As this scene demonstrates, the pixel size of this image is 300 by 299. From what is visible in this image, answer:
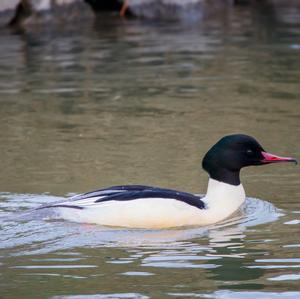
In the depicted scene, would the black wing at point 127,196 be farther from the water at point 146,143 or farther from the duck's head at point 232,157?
the duck's head at point 232,157

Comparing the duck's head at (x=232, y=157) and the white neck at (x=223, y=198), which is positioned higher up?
the duck's head at (x=232, y=157)

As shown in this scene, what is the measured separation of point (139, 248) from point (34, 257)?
33.0 inches

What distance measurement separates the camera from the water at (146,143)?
868 centimetres

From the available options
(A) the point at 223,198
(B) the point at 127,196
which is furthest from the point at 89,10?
(B) the point at 127,196

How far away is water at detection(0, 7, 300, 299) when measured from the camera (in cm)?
868

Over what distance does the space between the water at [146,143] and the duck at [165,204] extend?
0.10 m

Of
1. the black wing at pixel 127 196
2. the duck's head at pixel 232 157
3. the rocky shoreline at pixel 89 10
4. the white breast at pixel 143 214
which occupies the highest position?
Answer: the duck's head at pixel 232 157

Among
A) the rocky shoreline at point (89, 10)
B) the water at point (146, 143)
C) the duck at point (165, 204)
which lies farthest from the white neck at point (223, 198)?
the rocky shoreline at point (89, 10)

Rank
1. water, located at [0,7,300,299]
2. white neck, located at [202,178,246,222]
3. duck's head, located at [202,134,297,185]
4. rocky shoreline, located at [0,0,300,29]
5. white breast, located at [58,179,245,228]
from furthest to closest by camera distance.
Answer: rocky shoreline, located at [0,0,300,29] → duck's head, located at [202,134,297,185] → white neck, located at [202,178,246,222] → white breast, located at [58,179,245,228] → water, located at [0,7,300,299]

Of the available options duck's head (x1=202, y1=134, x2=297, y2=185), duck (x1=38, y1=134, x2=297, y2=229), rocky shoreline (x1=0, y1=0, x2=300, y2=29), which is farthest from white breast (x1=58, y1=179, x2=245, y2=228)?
rocky shoreline (x1=0, y1=0, x2=300, y2=29)

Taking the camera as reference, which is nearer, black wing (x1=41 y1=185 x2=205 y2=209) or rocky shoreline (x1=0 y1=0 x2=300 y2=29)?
black wing (x1=41 y1=185 x2=205 y2=209)

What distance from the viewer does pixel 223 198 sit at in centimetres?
1055

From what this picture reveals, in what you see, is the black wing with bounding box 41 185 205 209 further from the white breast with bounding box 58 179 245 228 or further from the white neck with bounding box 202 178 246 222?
the white neck with bounding box 202 178 246 222

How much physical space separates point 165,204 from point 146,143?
336cm
